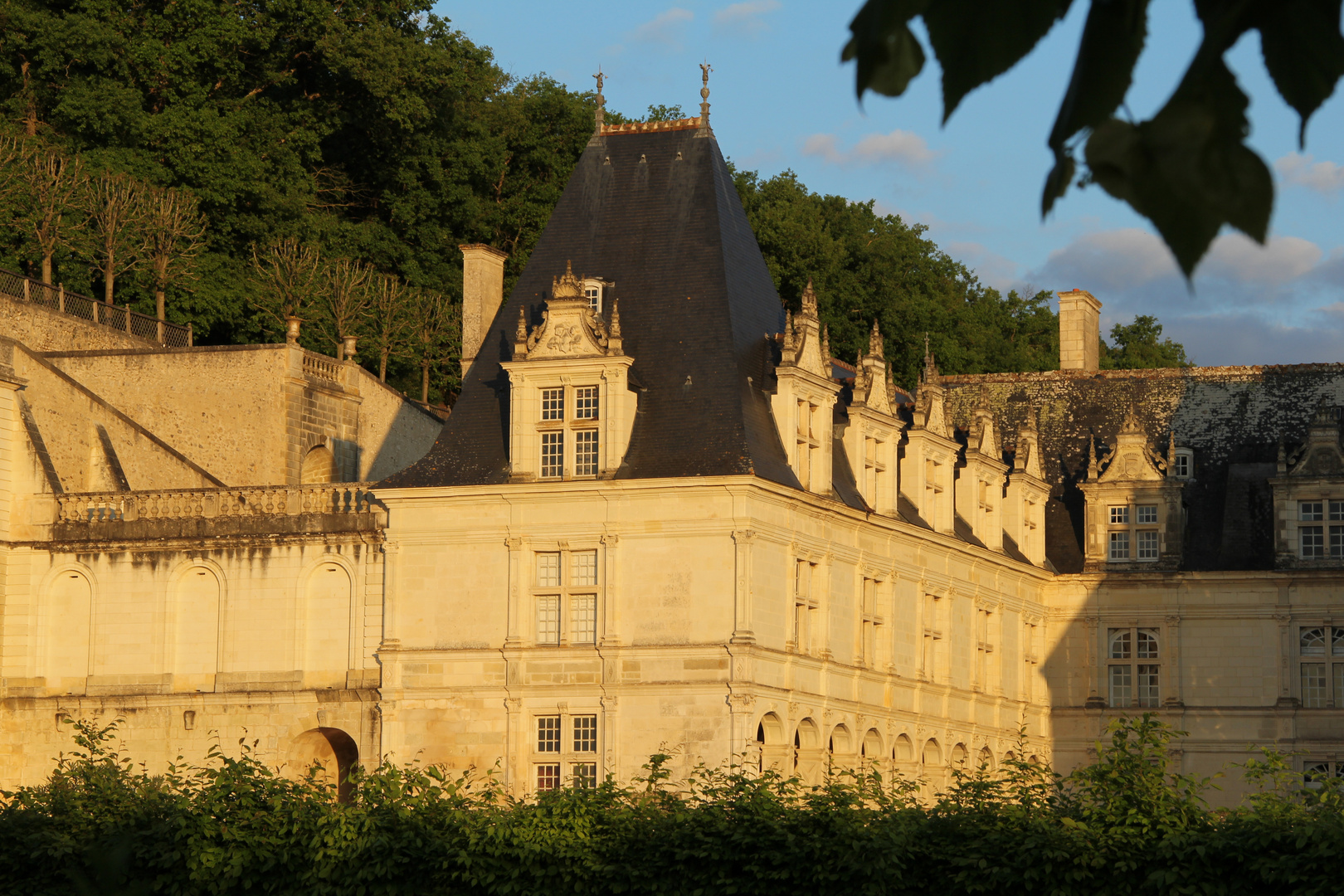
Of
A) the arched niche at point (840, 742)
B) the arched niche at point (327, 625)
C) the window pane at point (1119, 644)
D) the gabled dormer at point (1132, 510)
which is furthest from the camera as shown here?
the window pane at point (1119, 644)

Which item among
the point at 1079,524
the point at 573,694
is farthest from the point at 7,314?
the point at 1079,524

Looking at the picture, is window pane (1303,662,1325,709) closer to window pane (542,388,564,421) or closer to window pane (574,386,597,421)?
window pane (574,386,597,421)

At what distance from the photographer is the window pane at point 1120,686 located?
131 feet

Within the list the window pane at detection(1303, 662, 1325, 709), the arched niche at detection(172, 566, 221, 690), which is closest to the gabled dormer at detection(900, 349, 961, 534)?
the window pane at detection(1303, 662, 1325, 709)

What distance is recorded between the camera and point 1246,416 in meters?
41.9

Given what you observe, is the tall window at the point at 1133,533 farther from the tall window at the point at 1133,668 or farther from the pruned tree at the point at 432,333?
the pruned tree at the point at 432,333

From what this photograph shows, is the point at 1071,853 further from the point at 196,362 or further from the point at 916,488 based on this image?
the point at 196,362

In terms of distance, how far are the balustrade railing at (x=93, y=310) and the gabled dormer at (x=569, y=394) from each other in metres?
15.2

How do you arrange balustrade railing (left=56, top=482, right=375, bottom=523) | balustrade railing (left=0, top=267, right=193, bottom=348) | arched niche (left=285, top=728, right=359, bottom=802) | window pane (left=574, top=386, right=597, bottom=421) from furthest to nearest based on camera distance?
balustrade railing (left=0, top=267, right=193, bottom=348), balustrade railing (left=56, top=482, right=375, bottom=523), arched niche (left=285, top=728, right=359, bottom=802), window pane (left=574, top=386, right=597, bottom=421)

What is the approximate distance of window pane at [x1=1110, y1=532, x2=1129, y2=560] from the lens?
4050 centimetres

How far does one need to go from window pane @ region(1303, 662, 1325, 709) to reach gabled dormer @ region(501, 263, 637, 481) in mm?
16458

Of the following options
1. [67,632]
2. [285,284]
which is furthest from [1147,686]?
[285,284]

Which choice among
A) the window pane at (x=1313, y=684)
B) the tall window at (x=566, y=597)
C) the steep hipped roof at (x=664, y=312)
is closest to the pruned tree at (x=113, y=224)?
the steep hipped roof at (x=664, y=312)

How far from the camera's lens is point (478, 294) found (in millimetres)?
35875
